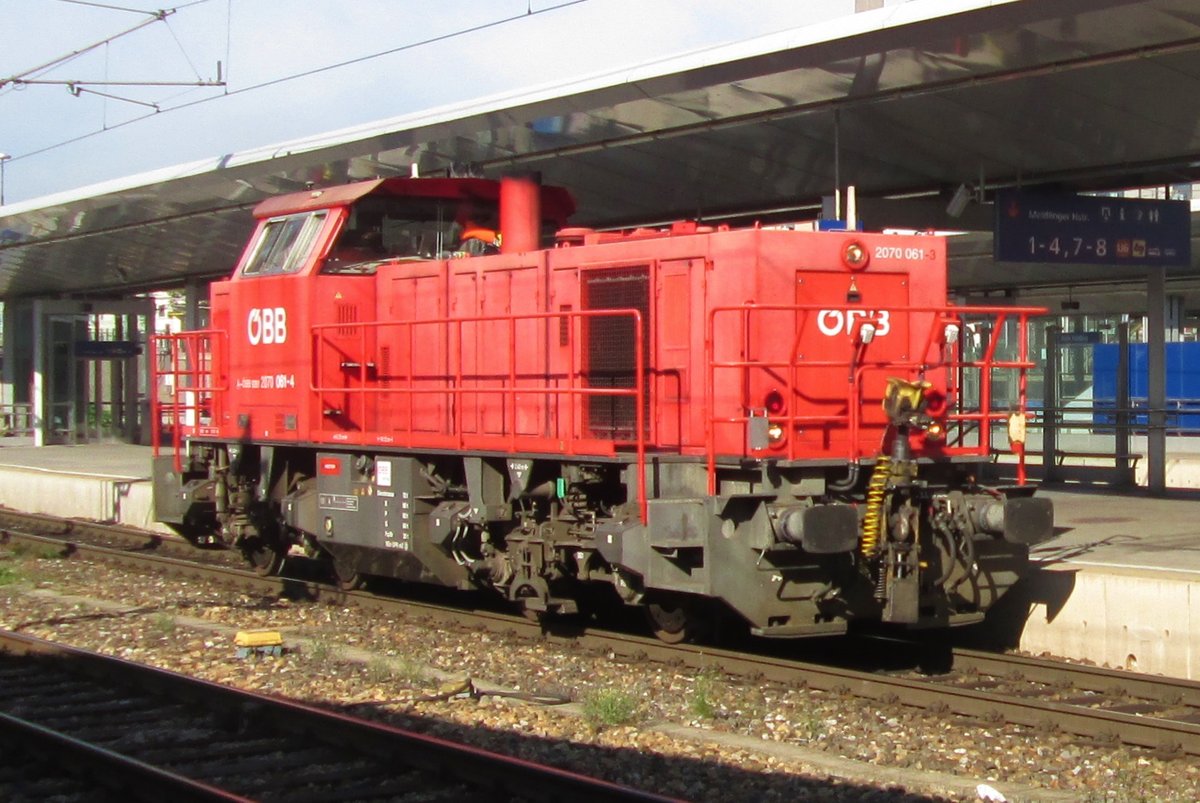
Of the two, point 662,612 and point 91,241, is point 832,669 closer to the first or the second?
point 662,612

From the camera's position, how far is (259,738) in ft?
23.5

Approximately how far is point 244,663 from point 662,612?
9.53 feet

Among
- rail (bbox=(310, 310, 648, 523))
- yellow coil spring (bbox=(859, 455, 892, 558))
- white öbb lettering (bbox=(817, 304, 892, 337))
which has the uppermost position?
white öbb lettering (bbox=(817, 304, 892, 337))

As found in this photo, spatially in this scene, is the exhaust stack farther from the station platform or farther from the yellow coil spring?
the station platform

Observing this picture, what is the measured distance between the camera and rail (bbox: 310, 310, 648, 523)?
9.05 metres

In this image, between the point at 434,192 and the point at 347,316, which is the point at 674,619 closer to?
the point at 347,316

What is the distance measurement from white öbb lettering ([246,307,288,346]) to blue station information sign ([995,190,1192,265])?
7552mm

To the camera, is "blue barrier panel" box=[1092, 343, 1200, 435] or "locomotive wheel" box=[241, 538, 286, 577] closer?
"locomotive wheel" box=[241, 538, 286, 577]

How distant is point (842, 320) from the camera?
29.0 ft

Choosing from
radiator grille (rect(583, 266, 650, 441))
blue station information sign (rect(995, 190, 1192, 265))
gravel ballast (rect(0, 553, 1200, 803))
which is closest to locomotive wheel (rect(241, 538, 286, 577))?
gravel ballast (rect(0, 553, 1200, 803))

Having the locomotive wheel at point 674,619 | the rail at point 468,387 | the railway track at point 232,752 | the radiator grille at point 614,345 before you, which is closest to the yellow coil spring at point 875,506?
the rail at point 468,387

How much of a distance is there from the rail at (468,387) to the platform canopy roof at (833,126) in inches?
122

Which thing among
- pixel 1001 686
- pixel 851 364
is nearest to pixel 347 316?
pixel 851 364

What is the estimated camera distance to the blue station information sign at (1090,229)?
47.5ft
